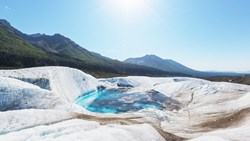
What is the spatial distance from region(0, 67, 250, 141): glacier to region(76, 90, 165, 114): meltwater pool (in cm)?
215

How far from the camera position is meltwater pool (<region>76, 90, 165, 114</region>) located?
56531mm

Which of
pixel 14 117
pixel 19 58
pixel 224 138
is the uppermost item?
pixel 19 58

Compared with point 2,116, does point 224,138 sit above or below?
below

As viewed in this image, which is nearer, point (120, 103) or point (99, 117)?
point (99, 117)

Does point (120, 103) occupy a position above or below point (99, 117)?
below

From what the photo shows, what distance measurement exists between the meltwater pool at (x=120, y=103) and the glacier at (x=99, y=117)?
7.05ft

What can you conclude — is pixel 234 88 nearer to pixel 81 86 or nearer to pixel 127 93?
pixel 127 93

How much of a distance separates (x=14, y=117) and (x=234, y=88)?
47.2 m

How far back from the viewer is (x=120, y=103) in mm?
60812

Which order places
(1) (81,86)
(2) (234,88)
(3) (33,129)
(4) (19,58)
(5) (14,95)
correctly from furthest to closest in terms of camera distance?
(4) (19,58) < (1) (81,86) < (2) (234,88) < (5) (14,95) < (3) (33,129)

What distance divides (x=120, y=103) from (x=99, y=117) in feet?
91.9

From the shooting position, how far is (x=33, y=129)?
24.3 metres

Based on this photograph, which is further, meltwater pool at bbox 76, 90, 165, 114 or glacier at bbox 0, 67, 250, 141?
meltwater pool at bbox 76, 90, 165, 114

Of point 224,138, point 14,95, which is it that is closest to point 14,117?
point 14,95
